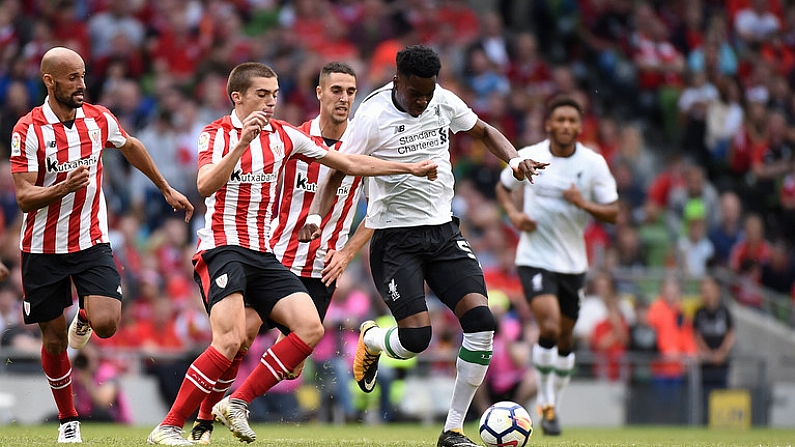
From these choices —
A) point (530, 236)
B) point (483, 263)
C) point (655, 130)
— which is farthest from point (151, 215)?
point (655, 130)

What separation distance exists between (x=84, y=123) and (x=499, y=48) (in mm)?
11893

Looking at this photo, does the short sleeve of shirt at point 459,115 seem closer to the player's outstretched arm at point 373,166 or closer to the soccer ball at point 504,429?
the player's outstretched arm at point 373,166

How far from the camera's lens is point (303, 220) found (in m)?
10.0

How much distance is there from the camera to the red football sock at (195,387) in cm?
820

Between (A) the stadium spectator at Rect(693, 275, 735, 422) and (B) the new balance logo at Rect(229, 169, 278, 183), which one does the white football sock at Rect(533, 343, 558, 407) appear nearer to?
(B) the new balance logo at Rect(229, 169, 278, 183)

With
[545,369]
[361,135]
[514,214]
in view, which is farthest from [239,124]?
[545,369]

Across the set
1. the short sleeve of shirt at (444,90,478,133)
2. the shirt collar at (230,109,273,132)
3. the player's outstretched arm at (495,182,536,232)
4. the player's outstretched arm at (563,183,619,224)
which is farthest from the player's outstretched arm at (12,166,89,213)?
the player's outstretched arm at (563,183,619,224)

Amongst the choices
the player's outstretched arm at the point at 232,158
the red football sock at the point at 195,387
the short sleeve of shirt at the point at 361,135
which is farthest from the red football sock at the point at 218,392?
the short sleeve of shirt at the point at 361,135

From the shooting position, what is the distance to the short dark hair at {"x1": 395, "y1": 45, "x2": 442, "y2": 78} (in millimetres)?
8367

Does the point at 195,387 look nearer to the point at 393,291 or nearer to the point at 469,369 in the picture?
the point at 393,291

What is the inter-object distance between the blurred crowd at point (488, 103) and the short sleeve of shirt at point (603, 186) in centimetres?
358

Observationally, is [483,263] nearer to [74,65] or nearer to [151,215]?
[151,215]

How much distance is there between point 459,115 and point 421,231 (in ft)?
2.91

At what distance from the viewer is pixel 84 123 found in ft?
29.7
